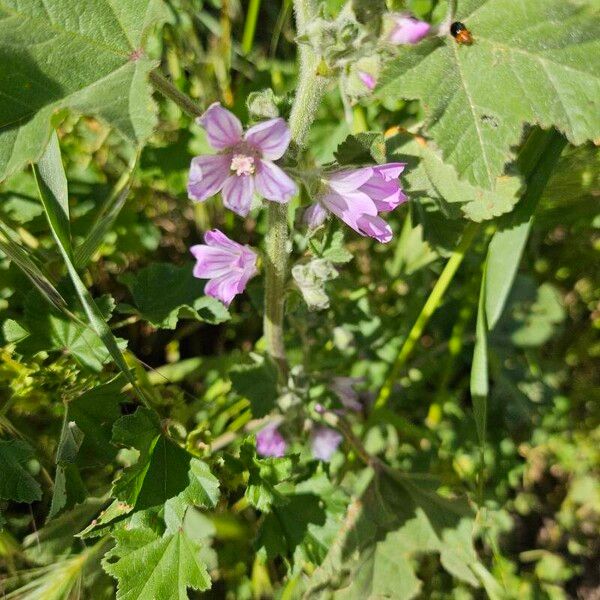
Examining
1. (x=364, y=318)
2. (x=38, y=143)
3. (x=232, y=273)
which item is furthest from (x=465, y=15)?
(x=364, y=318)

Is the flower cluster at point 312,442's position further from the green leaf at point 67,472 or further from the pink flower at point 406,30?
the pink flower at point 406,30

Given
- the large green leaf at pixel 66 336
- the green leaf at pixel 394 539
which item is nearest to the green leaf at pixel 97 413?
the large green leaf at pixel 66 336

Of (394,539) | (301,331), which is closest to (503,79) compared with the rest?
(301,331)

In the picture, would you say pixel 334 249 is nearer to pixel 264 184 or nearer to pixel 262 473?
pixel 264 184

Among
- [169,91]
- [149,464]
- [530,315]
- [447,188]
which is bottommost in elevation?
[530,315]

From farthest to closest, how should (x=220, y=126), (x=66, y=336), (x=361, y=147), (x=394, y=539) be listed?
(x=394, y=539), (x=66, y=336), (x=361, y=147), (x=220, y=126)

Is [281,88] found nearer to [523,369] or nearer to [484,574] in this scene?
[523,369]
